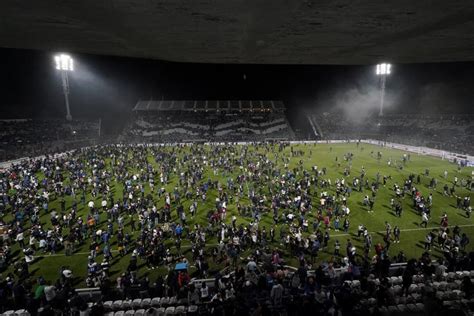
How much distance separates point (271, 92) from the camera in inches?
3671

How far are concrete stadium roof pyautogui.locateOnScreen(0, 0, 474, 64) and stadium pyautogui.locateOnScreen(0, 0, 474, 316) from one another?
44 mm

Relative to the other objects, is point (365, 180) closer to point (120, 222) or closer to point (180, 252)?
point (180, 252)

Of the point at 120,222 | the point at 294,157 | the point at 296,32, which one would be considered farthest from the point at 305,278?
the point at 294,157

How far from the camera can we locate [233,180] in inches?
1399

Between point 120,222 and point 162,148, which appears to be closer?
point 120,222

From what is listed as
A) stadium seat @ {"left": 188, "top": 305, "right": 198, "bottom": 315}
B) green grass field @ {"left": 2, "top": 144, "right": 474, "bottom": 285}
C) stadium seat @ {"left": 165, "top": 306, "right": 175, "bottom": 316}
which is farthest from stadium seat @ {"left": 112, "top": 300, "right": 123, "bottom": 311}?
green grass field @ {"left": 2, "top": 144, "right": 474, "bottom": 285}

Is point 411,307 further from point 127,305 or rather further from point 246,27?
point 246,27

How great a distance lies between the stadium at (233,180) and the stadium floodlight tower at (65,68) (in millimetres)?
394

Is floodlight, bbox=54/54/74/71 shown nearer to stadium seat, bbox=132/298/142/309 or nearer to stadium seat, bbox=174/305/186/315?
stadium seat, bbox=132/298/142/309

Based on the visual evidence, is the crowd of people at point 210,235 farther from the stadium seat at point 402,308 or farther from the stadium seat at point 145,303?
the stadium seat at point 145,303

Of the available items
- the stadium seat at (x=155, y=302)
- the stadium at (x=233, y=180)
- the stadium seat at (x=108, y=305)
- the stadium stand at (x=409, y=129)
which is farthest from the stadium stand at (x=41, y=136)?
the stadium stand at (x=409, y=129)

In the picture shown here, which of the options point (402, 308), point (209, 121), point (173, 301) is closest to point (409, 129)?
point (209, 121)

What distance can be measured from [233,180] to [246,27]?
31.2 meters

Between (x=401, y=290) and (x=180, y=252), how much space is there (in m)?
12.4
